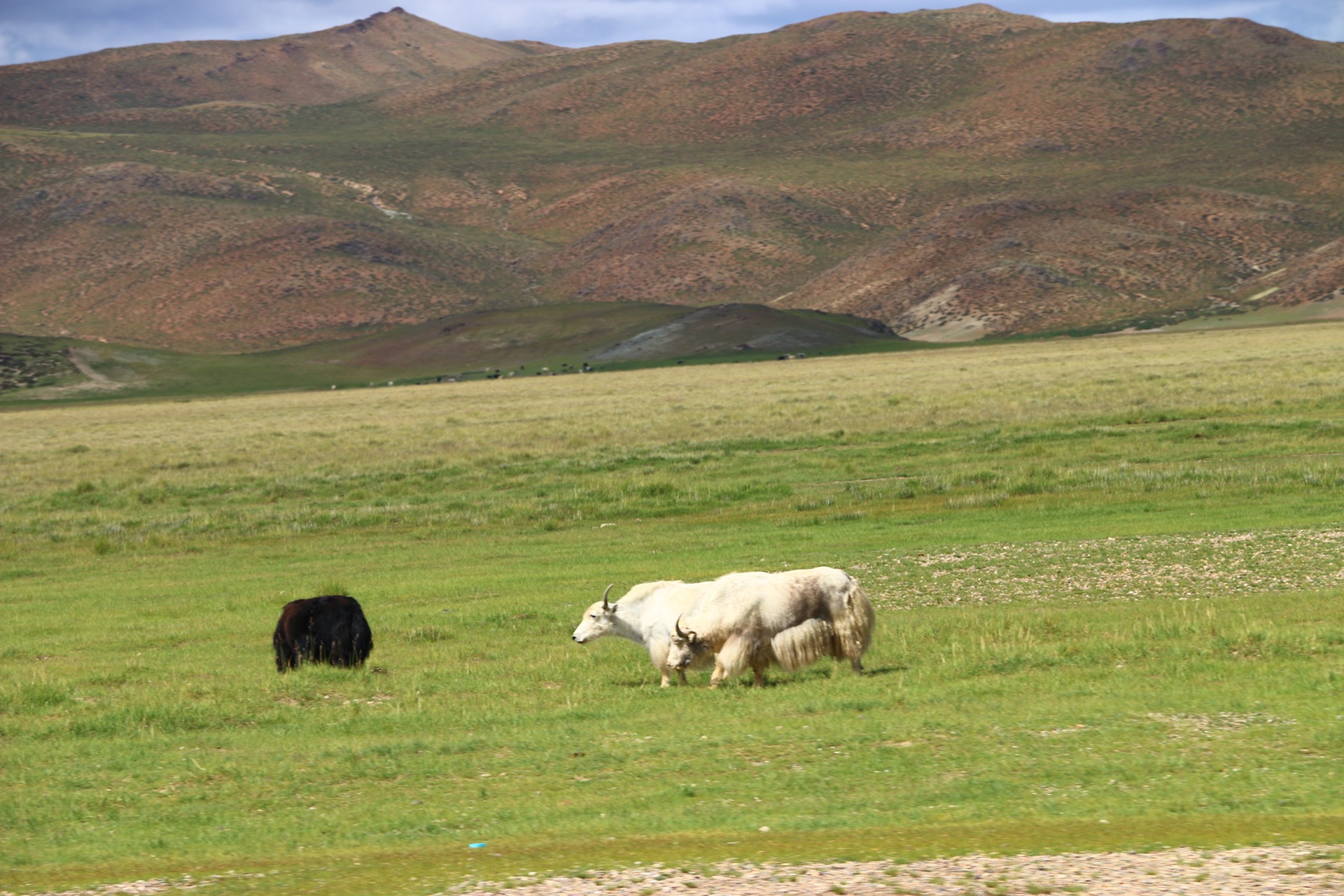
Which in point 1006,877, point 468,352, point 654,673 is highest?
point 468,352

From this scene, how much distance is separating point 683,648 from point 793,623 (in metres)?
1.19

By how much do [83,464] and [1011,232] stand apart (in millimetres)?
159198

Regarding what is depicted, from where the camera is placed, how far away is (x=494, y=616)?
19.0 meters

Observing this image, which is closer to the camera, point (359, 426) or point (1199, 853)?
point (1199, 853)

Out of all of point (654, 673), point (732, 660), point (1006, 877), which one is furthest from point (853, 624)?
point (1006, 877)

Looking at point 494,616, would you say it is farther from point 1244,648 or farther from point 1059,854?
point 1059,854

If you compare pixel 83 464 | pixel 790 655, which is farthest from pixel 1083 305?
pixel 790 655

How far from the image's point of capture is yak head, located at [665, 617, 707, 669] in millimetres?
14109

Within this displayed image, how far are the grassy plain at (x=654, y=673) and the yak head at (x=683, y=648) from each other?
1.08 feet

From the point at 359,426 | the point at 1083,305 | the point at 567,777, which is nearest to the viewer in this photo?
the point at 567,777

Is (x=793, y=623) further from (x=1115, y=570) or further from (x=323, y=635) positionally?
(x=1115, y=570)

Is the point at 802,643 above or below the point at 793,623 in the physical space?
below

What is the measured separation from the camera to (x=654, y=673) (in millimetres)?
15234

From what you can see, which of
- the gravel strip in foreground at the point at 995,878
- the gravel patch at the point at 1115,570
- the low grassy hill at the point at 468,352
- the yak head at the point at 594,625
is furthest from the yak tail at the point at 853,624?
the low grassy hill at the point at 468,352
